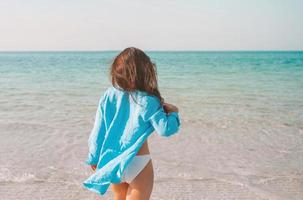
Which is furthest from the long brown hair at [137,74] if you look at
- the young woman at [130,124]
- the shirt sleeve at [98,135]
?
the shirt sleeve at [98,135]

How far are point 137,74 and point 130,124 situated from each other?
1.00 feet

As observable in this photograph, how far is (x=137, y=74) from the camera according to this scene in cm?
236

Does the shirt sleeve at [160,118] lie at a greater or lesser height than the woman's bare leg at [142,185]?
greater

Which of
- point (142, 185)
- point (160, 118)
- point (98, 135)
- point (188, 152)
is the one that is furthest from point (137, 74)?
point (188, 152)

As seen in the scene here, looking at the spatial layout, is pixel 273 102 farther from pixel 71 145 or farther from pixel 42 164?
pixel 42 164

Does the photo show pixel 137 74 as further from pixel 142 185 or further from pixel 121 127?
pixel 142 185

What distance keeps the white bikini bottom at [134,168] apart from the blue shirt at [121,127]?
0.16ft

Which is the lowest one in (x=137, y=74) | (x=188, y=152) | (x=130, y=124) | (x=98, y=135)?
(x=188, y=152)

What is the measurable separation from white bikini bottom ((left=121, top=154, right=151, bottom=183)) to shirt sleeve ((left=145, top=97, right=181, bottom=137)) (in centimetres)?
25

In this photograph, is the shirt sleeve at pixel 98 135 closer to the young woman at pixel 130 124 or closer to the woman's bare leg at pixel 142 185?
the young woman at pixel 130 124

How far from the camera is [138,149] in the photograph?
7.87ft

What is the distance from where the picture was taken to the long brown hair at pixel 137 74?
7.73 feet

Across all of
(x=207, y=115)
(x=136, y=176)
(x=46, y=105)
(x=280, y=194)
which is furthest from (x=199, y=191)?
(x=46, y=105)

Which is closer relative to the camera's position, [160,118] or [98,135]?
[160,118]
